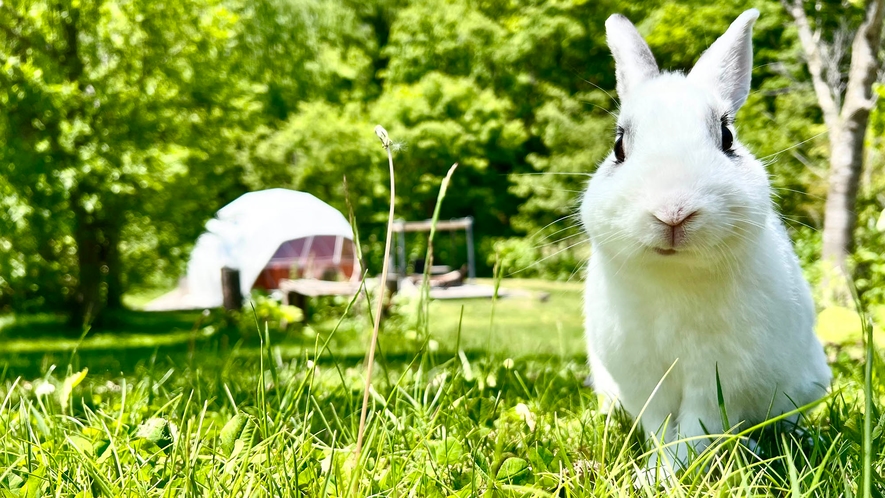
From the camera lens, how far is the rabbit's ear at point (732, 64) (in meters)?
1.40

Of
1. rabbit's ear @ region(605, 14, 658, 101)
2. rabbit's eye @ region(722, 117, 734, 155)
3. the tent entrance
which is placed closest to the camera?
rabbit's eye @ region(722, 117, 734, 155)

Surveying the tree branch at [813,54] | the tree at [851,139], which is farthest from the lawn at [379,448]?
the tree branch at [813,54]

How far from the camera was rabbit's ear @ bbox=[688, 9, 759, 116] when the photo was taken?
4.58 ft

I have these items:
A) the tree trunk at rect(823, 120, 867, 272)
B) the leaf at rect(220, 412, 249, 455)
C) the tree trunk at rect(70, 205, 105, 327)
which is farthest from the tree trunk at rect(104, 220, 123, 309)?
the leaf at rect(220, 412, 249, 455)

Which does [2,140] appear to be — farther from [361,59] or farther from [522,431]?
[361,59]

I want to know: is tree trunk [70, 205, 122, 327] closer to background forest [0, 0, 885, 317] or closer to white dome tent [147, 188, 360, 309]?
background forest [0, 0, 885, 317]

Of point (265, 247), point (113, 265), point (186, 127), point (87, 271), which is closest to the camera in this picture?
point (186, 127)

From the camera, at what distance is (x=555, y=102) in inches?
613

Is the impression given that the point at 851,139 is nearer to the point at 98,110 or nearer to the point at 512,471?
the point at 512,471

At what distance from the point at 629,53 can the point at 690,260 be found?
1.81ft

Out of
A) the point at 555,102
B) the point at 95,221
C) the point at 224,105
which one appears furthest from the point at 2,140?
the point at 555,102

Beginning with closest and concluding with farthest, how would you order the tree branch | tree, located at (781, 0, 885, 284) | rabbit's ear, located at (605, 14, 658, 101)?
rabbit's ear, located at (605, 14, 658, 101), tree, located at (781, 0, 885, 284), the tree branch

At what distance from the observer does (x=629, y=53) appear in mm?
1493

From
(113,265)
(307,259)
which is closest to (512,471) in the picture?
(113,265)
